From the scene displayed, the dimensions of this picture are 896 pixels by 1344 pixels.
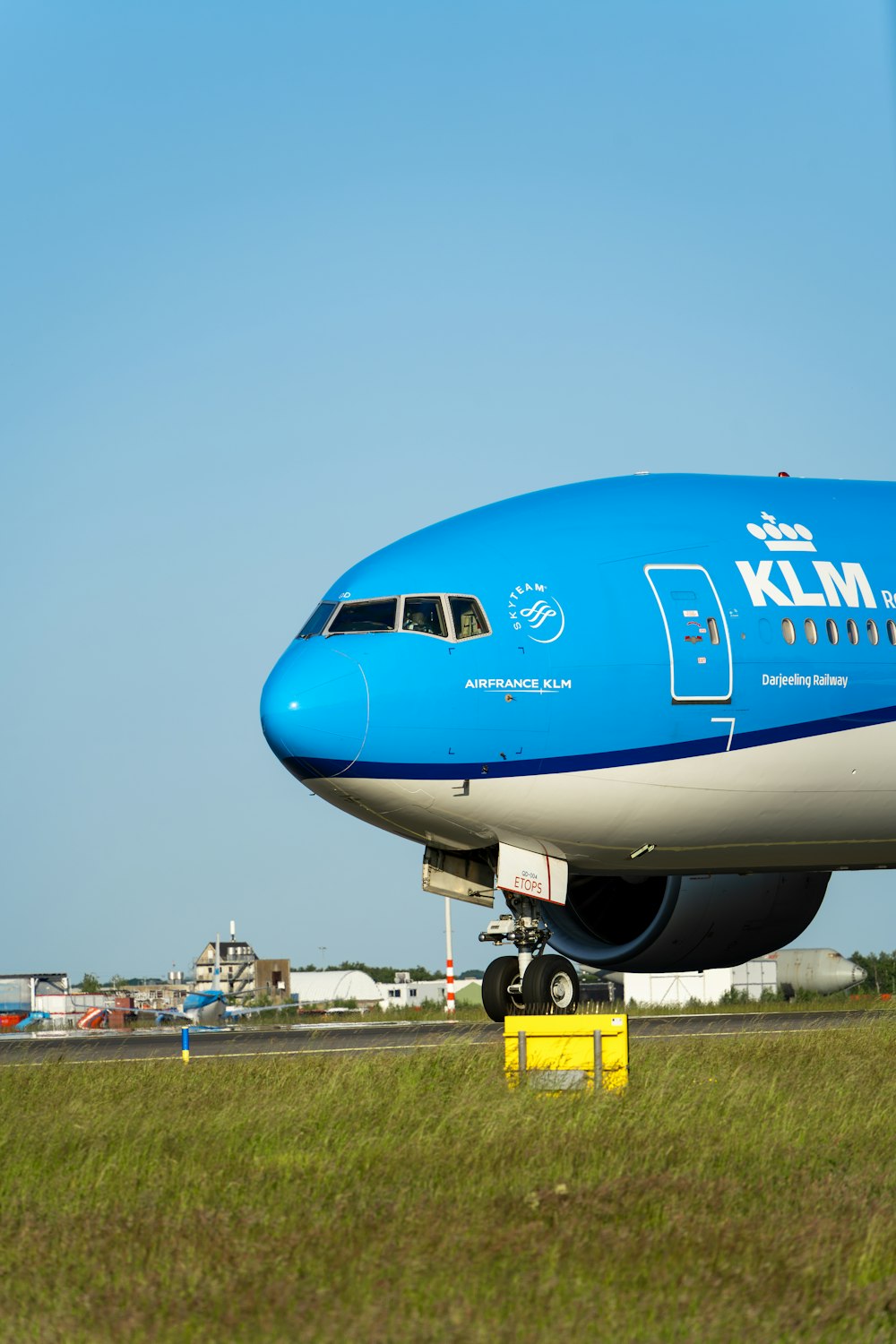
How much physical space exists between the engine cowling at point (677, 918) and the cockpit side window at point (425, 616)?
4.83 meters

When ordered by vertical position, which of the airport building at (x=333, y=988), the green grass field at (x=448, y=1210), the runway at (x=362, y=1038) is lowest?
the green grass field at (x=448, y=1210)

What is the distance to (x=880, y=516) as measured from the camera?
64.2 feet

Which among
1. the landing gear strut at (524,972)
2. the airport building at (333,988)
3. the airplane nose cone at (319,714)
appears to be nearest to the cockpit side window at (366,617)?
the airplane nose cone at (319,714)

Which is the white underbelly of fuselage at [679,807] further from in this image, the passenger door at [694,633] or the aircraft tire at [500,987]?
the aircraft tire at [500,987]

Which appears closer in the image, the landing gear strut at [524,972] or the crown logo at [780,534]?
the landing gear strut at [524,972]

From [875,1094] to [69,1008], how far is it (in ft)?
190

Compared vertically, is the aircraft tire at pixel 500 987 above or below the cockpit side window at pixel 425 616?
below

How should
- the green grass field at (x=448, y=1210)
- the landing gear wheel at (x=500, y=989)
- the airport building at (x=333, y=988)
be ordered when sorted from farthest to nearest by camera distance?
the airport building at (x=333, y=988) → the landing gear wheel at (x=500, y=989) → the green grass field at (x=448, y=1210)

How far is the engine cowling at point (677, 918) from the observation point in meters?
20.4

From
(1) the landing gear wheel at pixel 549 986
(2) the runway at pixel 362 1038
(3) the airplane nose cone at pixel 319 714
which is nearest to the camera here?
(3) the airplane nose cone at pixel 319 714

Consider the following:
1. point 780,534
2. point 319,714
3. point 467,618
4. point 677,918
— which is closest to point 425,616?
point 467,618

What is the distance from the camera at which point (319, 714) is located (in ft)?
52.5

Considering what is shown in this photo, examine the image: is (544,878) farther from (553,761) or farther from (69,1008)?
(69,1008)

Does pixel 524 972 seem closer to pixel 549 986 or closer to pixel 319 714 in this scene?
pixel 549 986
